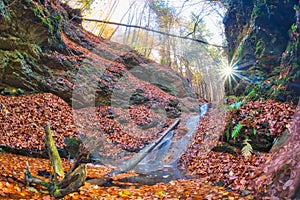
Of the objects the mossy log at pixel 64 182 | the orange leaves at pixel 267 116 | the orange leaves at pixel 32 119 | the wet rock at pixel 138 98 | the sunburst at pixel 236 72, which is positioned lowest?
the mossy log at pixel 64 182

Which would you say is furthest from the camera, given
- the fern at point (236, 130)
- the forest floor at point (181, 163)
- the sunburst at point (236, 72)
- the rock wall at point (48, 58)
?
the sunburst at point (236, 72)

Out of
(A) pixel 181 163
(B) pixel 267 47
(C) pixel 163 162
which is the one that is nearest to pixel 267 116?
(A) pixel 181 163

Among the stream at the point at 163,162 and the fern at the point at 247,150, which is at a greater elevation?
the fern at the point at 247,150

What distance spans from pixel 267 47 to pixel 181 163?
14.5 feet

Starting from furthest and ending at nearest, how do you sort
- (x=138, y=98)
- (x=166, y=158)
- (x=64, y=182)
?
(x=138, y=98), (x=166, y=158), (x=64, y=182)

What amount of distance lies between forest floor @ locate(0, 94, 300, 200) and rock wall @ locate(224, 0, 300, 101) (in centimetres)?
80

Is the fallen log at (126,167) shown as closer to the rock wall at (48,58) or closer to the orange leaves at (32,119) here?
the orange leaves at (32,119)

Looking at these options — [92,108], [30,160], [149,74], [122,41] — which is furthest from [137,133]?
[122,41]

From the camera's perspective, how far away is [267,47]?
19.7 feet

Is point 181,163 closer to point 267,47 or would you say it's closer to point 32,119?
point 32,119

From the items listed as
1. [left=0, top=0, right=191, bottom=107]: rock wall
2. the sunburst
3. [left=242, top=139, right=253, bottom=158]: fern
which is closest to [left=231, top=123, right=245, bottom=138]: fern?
[left=242, top=139, right=253, bottom=158]: fern

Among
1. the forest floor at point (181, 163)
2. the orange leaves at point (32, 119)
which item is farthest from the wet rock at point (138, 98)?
the forest floor at point (181, 163)

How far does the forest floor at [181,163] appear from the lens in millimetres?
2482

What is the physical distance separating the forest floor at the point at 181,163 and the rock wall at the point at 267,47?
802 mm
